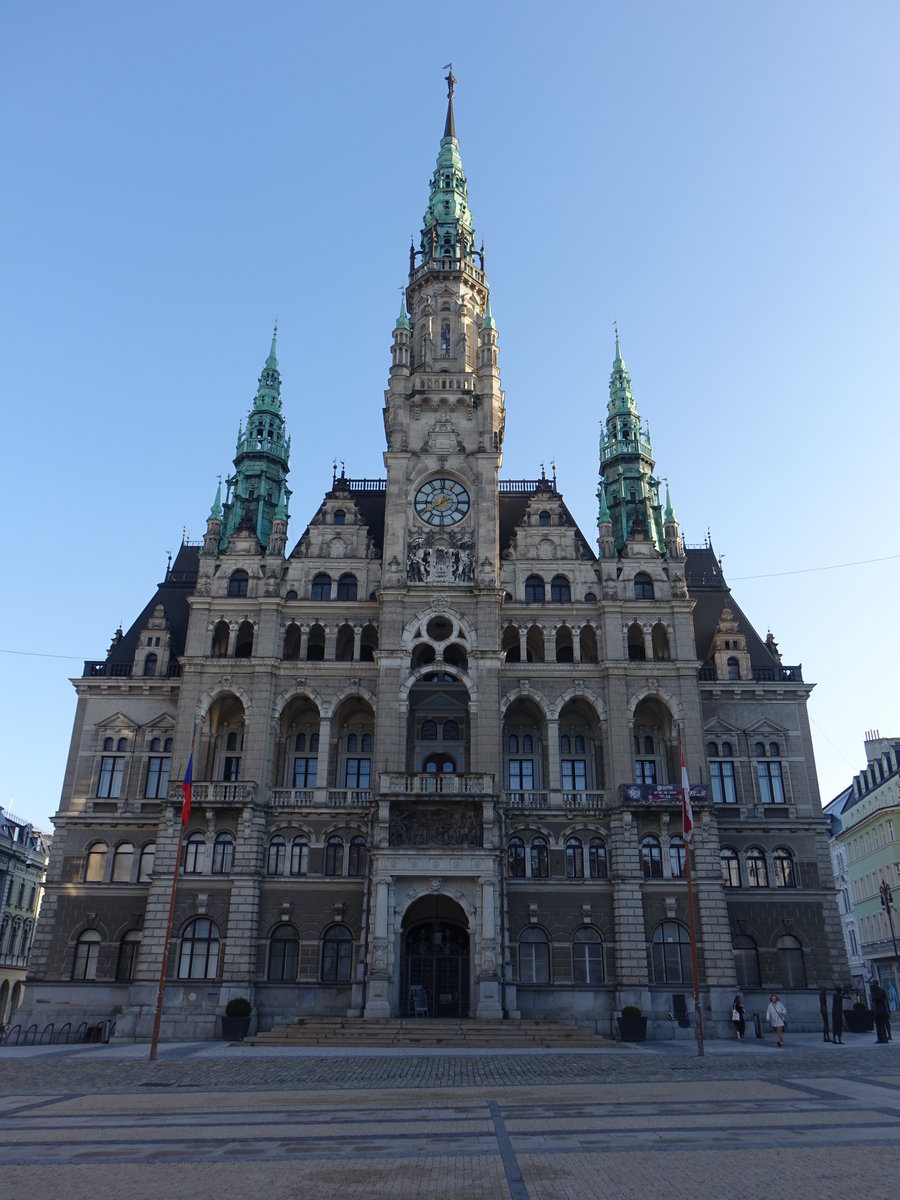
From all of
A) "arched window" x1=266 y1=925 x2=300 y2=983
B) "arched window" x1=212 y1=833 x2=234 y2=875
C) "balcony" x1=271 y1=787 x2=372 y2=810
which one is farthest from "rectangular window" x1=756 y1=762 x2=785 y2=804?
"arched window" x1=212 y1=833 x2=234 y2=875

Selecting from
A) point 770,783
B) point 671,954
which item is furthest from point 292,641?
point 770,783

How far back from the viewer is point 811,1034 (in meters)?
43.5

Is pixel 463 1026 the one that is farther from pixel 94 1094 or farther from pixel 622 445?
pixel 622 445

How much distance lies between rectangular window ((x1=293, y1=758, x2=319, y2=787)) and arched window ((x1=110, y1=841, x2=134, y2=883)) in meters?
9.45

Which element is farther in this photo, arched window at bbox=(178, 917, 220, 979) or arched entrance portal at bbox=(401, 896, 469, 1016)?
arched window at bbox=(178, 917, 220, 979)

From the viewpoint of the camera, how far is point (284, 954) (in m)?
46.4

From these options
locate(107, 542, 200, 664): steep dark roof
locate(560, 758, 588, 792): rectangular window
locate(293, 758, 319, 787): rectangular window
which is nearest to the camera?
locate(560, 758, 588, 792): rectangular window

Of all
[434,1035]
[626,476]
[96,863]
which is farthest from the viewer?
[626,476]

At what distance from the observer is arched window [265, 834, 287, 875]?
47.4 m

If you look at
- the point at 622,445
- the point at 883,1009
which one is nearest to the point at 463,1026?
the point at 883,1009

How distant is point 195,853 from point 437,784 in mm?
12833

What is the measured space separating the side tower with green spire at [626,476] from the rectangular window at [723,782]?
12483 mm

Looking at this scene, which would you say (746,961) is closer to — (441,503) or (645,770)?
(645,770)

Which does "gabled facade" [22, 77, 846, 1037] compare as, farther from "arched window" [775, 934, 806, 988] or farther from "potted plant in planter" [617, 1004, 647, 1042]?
"potted plant in planter" [617, 1004, 647, 1042]
